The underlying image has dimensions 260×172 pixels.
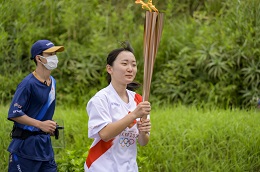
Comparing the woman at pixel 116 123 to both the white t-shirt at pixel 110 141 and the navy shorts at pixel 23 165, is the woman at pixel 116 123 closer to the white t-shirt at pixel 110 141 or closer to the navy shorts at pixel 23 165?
the white t-shirt at pixel 110 141

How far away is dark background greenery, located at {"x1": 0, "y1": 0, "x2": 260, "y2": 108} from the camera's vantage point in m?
8.92

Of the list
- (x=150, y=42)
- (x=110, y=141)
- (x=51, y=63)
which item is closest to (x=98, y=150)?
(x=110, y=141)

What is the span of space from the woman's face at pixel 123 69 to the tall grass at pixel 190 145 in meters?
1.84

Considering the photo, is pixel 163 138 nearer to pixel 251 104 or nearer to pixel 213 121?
pixel 213 121

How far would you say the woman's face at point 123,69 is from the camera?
4.20 metres

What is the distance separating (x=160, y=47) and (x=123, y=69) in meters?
5.47

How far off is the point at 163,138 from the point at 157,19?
9.26 feet

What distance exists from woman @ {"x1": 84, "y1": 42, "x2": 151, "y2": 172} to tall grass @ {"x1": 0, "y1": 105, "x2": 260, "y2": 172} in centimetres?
174

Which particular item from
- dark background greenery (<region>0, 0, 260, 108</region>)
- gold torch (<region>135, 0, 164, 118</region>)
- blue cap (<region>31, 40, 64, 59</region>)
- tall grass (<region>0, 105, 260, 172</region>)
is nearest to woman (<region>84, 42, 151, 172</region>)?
gold torch (<region>135, 0, 164, 118</region>)

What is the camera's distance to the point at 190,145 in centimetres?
649

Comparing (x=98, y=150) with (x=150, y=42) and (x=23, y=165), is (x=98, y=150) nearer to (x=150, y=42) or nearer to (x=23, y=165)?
(x=150, y=42)

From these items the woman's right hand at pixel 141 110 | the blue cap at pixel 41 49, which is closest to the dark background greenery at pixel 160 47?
the blue cap at pixel 41 49

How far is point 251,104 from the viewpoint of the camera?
863cm

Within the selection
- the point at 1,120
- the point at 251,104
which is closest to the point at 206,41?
the point at 251,104
